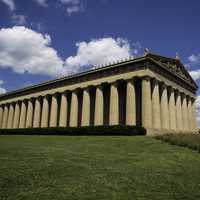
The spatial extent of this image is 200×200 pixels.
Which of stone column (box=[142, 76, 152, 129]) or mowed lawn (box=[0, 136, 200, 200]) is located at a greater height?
stone column (box=[142, 76, 152, 129])

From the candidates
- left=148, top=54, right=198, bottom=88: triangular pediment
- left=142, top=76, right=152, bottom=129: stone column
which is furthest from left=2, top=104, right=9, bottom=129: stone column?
left=148, top=54, right=198, bottom=88: triangular pediment

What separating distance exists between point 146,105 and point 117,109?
5760mm

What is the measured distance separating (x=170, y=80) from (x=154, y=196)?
41.0 meters

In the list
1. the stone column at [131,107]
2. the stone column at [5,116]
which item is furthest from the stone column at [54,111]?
the stone column at [5,116]

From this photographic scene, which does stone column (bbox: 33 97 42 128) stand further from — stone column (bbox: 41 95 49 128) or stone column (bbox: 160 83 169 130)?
stone column (bbox: 160 83 169 130)

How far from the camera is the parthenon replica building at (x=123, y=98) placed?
41625mm

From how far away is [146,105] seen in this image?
131 ft

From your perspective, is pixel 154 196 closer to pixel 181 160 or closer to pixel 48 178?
pixel 48 178

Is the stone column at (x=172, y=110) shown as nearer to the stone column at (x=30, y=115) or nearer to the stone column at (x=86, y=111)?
the stone column at (x=86, y=111)

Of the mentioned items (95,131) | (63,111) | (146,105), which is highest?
(63,111)

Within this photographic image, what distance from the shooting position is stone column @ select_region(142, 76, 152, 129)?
1544 inches

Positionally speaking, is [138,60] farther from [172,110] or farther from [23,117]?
[23,117]

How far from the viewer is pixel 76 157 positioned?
58.0 feet

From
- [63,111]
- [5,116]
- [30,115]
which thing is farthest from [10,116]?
[63,111]
